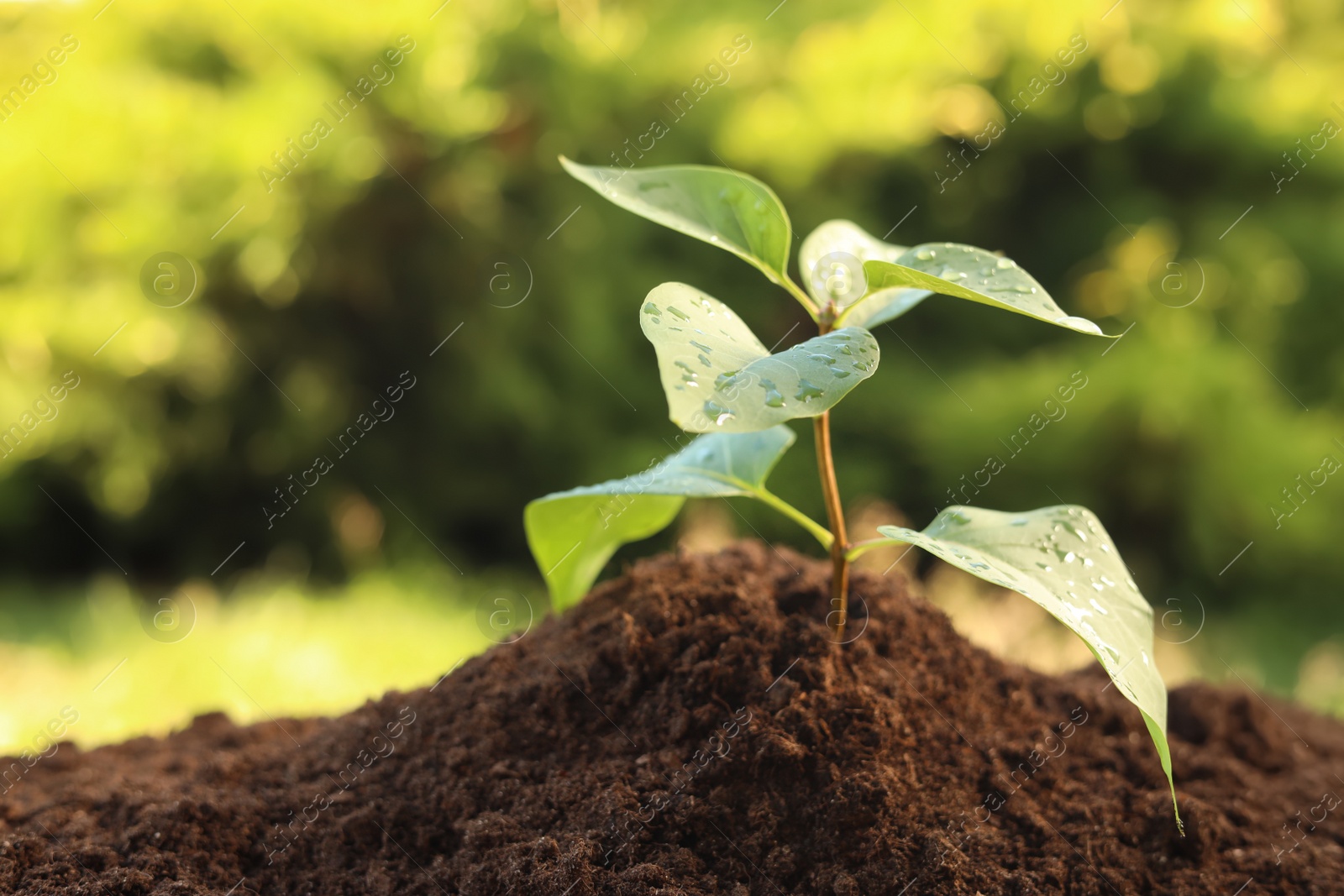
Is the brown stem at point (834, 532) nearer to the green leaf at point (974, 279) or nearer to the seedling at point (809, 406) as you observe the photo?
the seedling at point (809, 406)

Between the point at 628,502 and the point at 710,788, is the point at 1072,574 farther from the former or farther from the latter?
the point at 628,502

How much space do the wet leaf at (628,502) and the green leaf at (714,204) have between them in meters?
0.20

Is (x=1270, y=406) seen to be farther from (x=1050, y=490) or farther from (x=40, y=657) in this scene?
(x=40, y=657)

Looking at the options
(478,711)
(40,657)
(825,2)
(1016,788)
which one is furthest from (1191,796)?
(825,2)

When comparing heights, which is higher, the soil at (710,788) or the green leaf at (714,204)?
the green leaf at (714,204)

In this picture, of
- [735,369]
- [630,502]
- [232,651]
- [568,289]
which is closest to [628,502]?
[630,502]

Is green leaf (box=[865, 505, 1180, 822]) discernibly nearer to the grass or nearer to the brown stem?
the brown stem

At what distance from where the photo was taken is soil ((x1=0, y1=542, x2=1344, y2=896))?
797 millimetres

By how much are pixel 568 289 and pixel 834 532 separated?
1.96 m

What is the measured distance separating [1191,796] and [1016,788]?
0.21 metres

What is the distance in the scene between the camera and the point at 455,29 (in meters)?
2.64

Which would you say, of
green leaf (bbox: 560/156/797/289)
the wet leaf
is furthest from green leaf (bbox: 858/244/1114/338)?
the wet leaf

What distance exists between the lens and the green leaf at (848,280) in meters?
0.90

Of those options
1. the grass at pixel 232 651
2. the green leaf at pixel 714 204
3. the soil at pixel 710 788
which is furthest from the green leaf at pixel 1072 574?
the grass at pixel 232 651
